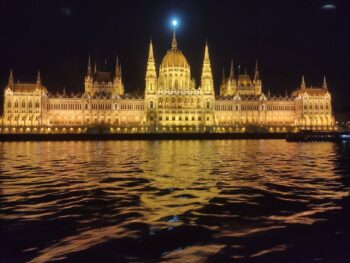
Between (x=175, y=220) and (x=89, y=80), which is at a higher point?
(x=89, y=80)

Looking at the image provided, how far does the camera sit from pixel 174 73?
138 metres

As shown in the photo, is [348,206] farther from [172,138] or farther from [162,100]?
[162,100]

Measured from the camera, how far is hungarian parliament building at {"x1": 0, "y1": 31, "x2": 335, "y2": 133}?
127 metres

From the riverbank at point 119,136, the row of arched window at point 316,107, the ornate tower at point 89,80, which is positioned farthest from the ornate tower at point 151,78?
the row of arched window at point 316,107

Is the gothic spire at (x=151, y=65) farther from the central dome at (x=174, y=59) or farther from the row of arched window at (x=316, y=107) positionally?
the row of arched window at (x=316, y=107)

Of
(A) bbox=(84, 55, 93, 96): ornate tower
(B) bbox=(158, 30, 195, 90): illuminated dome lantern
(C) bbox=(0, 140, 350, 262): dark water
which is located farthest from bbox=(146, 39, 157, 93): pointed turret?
(C) bbox=(0, 140, 350, 262): dark water

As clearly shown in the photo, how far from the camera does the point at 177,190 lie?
56.9 feet

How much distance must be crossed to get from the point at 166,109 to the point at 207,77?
60.8ft

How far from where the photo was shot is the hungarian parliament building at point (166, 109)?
127 meters

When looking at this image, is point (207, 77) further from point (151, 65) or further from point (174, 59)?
point (151, 65)

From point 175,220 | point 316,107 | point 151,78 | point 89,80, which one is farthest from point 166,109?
point 175,220

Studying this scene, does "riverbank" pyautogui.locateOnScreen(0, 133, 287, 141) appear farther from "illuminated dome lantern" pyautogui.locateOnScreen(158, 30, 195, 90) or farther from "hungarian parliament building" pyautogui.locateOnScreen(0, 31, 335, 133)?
"illuminated dome lantern" pyautogui.locateOnScreen(158, 30, 195, 90)

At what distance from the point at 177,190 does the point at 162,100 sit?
11571 cm

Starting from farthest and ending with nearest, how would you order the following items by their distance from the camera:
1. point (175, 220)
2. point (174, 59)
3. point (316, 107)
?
point (174, 59) → point (316, 107) → point (175, 220)
